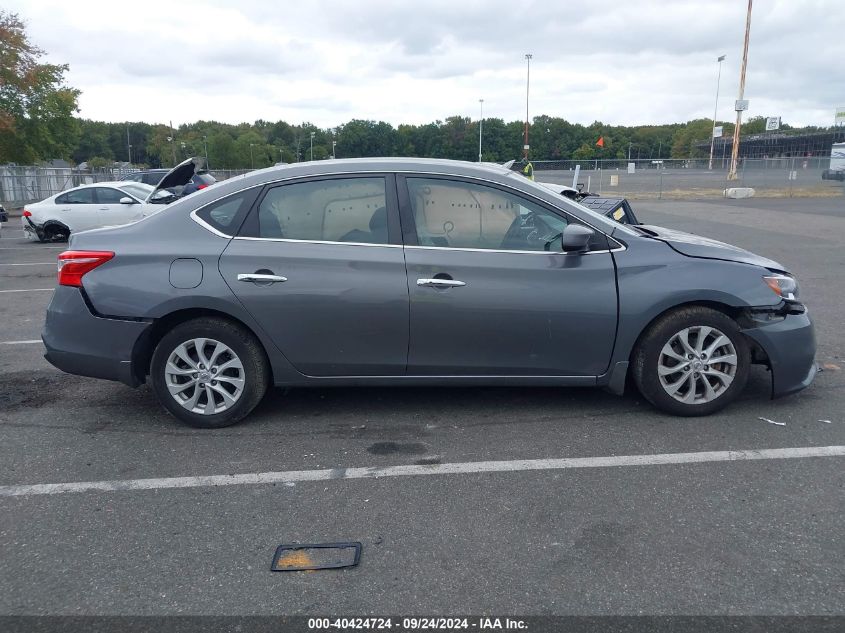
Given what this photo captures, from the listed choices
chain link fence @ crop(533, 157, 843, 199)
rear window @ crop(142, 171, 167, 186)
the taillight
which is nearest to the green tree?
rear window @ crop(142, 171, 167, 186)

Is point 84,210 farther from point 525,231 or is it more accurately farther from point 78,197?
point 525,231

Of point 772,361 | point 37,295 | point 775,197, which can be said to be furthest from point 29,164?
point 772,361

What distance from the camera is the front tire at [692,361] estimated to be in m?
4.55

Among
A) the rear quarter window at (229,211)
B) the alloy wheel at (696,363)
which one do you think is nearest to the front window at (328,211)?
the rear quarter window at (229,211)

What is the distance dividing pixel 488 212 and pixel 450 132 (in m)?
54.7

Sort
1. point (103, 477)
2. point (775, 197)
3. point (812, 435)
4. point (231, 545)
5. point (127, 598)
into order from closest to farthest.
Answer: point (127, 598)
point (231, 545)
point (103, 477)
point (812, 435)
point (775, 197)

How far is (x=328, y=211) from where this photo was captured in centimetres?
465

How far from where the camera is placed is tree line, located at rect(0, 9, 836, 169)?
3162 centimetres

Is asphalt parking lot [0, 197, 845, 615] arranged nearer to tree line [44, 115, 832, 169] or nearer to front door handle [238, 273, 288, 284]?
front door handle [238, 273, 288, 284]

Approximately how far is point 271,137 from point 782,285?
85.9 m

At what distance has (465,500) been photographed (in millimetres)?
3639

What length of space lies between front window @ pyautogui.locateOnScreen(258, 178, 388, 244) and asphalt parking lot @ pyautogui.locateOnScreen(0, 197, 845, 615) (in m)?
1.25

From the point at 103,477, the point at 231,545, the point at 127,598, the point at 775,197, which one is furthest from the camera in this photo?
the point at 775,197

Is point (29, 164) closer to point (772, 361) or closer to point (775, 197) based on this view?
point (775, 197)
